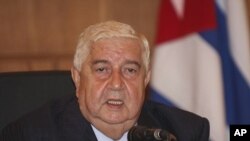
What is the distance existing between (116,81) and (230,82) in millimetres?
1006

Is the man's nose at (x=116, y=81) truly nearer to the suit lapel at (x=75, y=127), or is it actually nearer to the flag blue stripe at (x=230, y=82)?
the suit lapel at (x=75, y=127)

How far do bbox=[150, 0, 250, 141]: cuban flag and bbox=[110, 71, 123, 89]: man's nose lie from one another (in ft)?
2.55

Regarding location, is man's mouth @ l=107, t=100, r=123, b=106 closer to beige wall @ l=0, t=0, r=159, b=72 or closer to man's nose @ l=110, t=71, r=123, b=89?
man's nose @ l=110, t=71, r=123, b=89

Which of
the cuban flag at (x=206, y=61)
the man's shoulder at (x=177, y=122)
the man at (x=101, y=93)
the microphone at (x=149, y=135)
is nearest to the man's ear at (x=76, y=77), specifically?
the man at (x=101, y=93)

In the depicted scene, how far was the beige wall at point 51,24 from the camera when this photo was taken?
2889mm

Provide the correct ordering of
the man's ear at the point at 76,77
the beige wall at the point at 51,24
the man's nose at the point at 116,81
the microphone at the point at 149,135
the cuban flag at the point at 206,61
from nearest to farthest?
the microphone at the point at 149,135, the man's nose at the point at 116,81, the man's ear at the point at 76,77, the cuban flag at the point at 206,61, the beige wall at the point at 51,24

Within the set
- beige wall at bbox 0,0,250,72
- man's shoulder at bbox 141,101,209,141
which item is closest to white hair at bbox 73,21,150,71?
man's shoulder at bbox 141,101,209,141

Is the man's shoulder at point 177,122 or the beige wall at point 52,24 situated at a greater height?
the beige wall at point 52,24

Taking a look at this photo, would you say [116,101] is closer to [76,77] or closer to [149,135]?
[76,77]

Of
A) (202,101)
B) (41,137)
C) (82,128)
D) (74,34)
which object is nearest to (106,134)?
(82,128)

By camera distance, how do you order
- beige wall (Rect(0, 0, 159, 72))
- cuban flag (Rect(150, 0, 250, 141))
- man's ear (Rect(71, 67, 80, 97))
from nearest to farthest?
1. man's ear (Rect(71, 67, 80, 97))
2. cuban flag (Rect(150, 0, 250, 141))
3. beige wall (Rect(0, 0, 159, 72))

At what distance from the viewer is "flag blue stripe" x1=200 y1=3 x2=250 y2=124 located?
249 cm

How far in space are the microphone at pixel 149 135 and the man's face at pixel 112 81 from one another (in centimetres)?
42

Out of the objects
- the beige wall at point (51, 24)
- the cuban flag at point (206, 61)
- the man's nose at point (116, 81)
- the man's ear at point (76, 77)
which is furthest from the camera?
the beige wall at point (51, 24)
